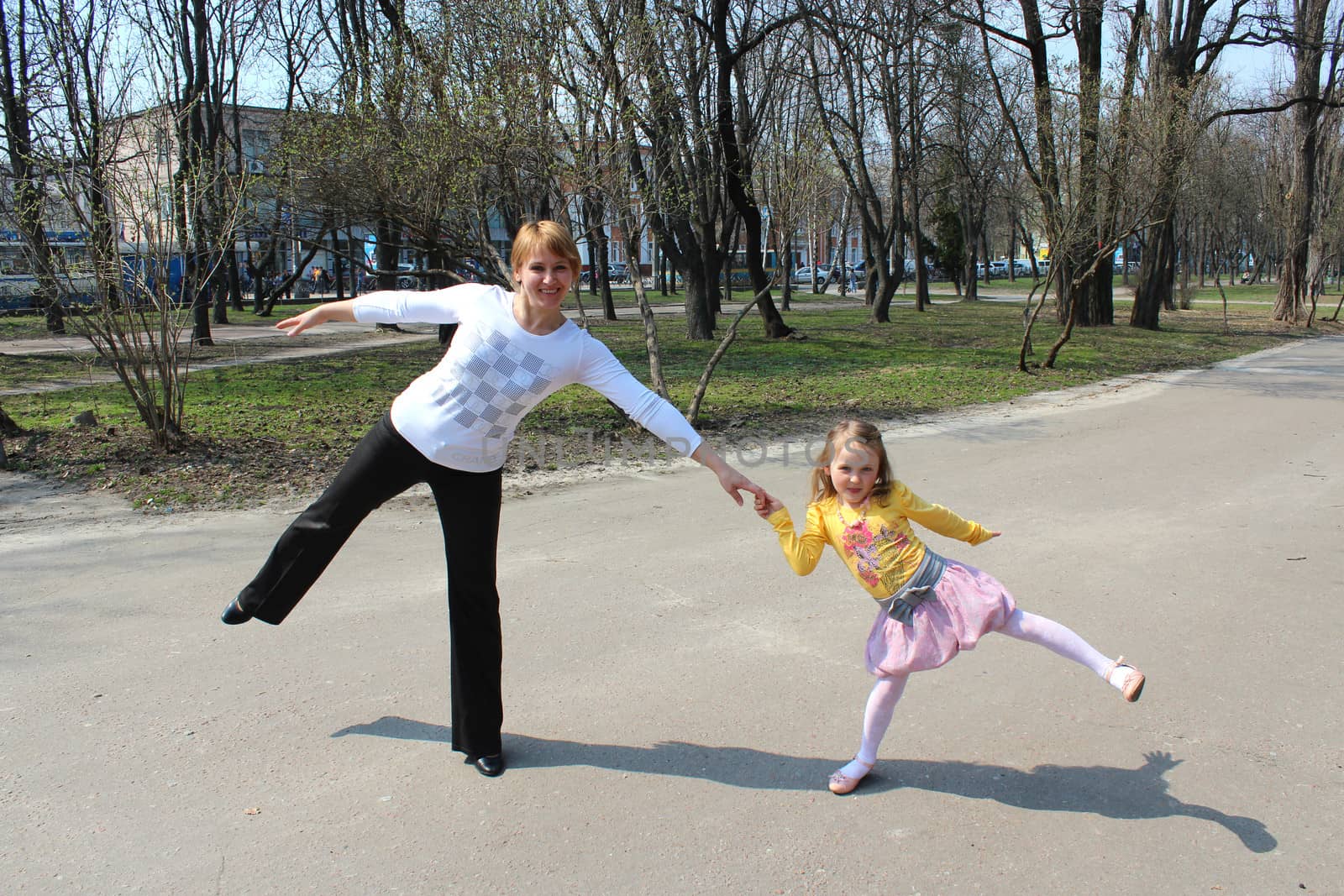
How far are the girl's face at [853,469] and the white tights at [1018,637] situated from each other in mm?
608

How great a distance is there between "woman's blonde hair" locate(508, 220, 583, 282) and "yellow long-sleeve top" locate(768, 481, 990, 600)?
42.4 inches

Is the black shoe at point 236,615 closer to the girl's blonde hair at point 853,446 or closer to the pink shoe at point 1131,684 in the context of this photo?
the girl's blonde hair at point 853,446

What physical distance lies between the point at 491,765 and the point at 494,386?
51.3 inches

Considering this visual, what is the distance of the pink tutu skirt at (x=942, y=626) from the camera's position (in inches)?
126

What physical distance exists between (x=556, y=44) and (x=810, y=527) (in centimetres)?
769

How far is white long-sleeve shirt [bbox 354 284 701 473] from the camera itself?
3.22 metres

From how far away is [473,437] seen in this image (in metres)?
3.26

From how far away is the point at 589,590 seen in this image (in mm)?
5395

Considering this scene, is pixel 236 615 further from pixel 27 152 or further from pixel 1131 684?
pixel 27 152

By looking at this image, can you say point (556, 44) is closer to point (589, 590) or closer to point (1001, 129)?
point (589, 590)

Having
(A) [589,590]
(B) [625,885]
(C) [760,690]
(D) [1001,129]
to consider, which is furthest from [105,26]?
(D) [1001,129]

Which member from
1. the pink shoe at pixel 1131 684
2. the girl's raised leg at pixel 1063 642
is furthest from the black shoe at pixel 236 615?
the pink shoe at pixel 1131 684

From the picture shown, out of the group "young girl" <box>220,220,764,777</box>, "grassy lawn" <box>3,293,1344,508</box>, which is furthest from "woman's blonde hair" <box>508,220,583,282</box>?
"grassy lawn" <box>3,293,1344,508</box>

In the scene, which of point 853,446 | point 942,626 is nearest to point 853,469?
point 853,446
